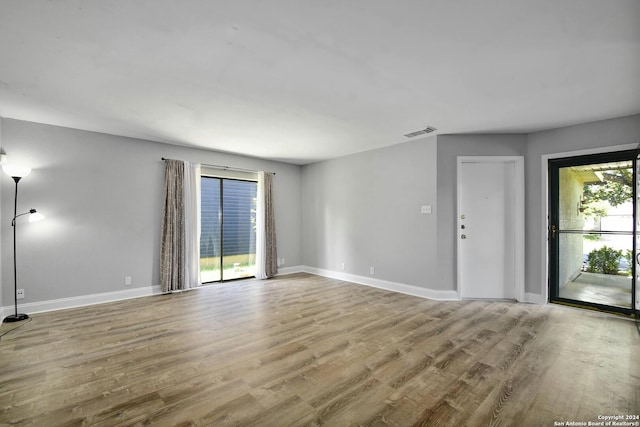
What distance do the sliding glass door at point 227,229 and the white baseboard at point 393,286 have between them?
1.68m

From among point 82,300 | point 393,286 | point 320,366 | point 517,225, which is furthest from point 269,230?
point 517,225

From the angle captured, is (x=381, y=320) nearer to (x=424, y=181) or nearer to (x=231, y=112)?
(x=424, y=181)

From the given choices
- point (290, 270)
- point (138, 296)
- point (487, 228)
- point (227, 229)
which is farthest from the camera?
point (290, 270)

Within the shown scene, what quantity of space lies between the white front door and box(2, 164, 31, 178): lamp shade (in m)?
6.02

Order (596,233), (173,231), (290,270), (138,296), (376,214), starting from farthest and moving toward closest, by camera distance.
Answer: (290,270) < (376,214) < (173,231) < (138,296) < (596,233)

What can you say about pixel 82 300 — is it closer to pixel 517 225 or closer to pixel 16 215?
pixel 16 215

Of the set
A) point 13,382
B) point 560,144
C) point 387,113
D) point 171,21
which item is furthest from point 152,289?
point 560,144

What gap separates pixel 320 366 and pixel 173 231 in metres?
3.77

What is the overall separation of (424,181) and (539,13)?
9.78ft

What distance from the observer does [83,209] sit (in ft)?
14.0

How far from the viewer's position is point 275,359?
103 inches

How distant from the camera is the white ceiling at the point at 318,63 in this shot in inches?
72.7

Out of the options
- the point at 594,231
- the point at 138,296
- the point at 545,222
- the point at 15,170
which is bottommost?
the point at 138,296

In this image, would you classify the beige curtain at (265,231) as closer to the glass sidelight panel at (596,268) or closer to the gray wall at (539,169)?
the gray wall at (539,169)
